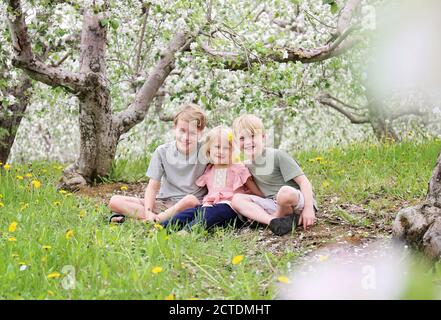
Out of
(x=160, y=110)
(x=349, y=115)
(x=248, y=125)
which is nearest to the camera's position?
(x=248, y=125)

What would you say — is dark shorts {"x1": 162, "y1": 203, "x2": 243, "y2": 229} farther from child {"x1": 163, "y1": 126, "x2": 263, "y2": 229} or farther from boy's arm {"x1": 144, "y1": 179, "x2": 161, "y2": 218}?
boy's arm {"x1": 144, "y1": 179, "x2": 161, "y2": 218}

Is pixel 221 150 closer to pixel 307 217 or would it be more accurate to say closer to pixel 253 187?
pixel 253 187

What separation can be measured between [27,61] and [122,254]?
123 inches

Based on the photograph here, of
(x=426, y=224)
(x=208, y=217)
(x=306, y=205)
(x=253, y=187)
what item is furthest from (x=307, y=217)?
(x=426, y=224)

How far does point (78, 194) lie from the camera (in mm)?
6039

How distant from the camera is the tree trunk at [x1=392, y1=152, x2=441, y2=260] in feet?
10.3

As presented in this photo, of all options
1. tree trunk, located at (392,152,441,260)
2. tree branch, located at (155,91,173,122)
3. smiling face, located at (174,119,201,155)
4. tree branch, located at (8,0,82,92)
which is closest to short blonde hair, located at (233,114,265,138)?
smiling face, located at (174,119,201,155)

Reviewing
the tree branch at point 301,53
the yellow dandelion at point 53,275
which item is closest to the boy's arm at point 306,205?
the tree branch at point 301,53

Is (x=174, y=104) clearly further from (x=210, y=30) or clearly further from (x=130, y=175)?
(x=210, y=30)

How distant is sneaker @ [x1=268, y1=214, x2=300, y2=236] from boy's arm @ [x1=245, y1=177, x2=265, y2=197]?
1.59ft

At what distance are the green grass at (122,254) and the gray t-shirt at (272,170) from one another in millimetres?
478

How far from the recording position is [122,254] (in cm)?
322

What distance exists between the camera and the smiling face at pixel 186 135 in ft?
15.6

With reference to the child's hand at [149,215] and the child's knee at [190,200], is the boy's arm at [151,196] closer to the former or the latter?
the child's hand at [149,215]
